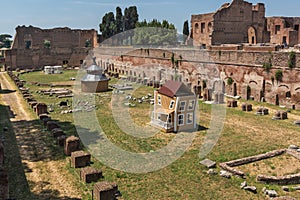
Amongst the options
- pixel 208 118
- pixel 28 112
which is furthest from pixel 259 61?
pixel 28 112

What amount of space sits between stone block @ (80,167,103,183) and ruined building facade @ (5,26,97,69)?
40.2 meters

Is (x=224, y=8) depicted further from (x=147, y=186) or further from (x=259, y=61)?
(x=147, y=186)

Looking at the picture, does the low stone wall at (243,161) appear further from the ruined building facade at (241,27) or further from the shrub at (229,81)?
the ruined building facade at (241,27)

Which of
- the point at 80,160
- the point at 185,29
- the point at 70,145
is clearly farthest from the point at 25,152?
the point at 185,29

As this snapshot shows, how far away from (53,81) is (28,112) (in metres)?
14.3

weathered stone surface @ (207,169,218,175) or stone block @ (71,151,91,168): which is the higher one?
stone block @ (71,151,91,168)

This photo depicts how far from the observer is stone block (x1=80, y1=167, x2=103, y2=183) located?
31.7 feet

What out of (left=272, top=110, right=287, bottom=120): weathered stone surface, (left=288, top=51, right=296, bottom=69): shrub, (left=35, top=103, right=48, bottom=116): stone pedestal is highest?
(left=288, top=51, right=296, bottom=69): shrub

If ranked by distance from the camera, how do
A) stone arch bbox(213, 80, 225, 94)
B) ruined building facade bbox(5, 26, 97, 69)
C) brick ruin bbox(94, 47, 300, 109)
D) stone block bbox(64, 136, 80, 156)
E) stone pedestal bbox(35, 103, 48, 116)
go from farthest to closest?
1. ruined building facade bbox(5, 26, 97, 69)
2. stone arch bbox(213, 80, 225, 94)
3. brick ruin bbox(94, 47, 300, 109)
4. stone pedestal bbox(35, 103, 48, 116)
5. stone block bbox(64, 136, 80, 156)

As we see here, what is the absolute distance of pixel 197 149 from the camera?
12.7 metres

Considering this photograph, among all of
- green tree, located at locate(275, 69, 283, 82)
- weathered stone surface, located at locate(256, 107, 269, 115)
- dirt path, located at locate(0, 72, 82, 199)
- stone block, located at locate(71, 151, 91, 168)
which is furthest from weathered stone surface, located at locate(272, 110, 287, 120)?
dirt path, located at locate(0, 72, 82, 199)

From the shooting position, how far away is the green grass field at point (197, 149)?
9.21 m

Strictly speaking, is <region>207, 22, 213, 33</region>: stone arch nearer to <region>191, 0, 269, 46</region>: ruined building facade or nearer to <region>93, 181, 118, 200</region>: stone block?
<region>191, 0, 269, 46</region>: ruined building facade

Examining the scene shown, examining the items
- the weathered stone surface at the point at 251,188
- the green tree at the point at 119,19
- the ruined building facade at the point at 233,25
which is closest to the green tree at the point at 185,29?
the ruined building facade at the point at 233,25
